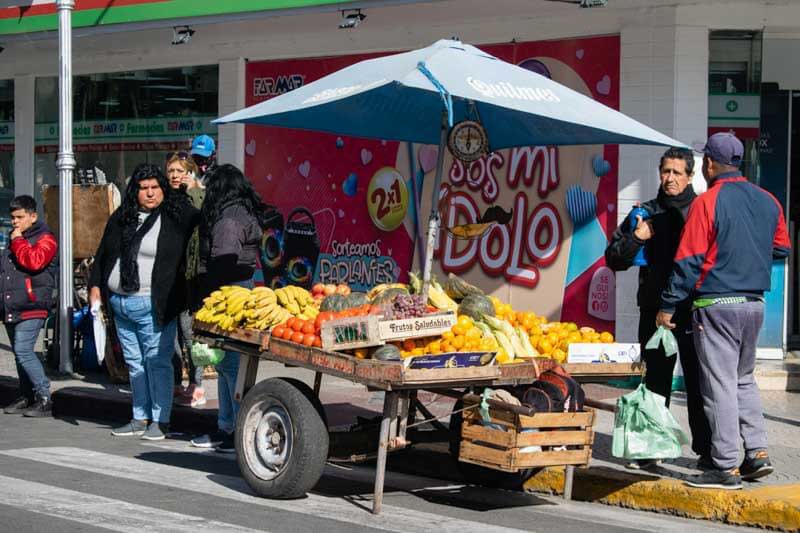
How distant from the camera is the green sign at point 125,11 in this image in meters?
13.6

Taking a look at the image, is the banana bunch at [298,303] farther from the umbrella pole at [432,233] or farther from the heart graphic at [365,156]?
the heart graphic at [365,156]

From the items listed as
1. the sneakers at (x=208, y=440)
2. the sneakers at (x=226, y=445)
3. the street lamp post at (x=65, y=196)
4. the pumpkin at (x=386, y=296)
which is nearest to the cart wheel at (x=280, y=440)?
the pumpkin at (x=386, y=296)

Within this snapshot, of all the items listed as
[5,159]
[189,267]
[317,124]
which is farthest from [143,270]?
[5,159]

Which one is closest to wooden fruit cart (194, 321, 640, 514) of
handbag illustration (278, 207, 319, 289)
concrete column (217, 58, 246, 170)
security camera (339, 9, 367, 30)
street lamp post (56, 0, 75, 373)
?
street lamp post (56, 0, 75, 373)

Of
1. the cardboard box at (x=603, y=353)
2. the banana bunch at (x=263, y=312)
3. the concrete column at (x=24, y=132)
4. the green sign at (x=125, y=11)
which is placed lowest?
the cardboard box at (x=603, y=353)

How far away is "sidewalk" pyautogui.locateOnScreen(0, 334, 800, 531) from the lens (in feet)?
24.5

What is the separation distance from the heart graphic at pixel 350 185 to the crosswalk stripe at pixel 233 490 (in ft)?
18.5

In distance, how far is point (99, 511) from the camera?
7258 mm

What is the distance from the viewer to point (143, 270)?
9742 mm

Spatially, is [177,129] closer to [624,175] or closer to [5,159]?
[5,159]

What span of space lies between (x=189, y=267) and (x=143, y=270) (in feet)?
1.13

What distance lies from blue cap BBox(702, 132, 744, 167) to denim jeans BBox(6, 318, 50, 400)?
587 centimetres

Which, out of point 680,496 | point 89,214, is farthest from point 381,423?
point 89,214

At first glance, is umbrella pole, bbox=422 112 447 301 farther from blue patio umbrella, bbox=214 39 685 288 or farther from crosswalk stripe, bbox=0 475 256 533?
crosswalk stripe, bbox=0 475 256 533
